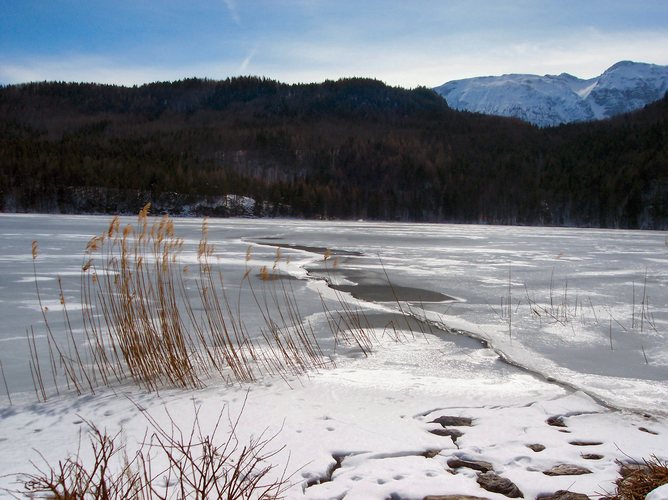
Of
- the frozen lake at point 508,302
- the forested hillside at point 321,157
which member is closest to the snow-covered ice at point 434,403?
the frozen lake at point 508,302

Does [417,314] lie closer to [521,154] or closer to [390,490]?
[390,490]

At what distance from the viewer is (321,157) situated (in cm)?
11950

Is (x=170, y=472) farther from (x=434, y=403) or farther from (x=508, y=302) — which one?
(x=508, y=302)

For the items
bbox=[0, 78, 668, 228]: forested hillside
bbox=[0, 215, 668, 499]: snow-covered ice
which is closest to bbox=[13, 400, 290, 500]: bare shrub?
bbox=[0, 215, 668, 499]: snow-covered ice

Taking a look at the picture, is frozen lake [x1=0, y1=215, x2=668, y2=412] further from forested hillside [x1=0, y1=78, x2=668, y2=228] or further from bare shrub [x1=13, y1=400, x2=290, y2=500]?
forested hillside [x1=0, y1=78, x2=668, y2=228]

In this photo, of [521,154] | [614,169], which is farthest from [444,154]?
[614,169]

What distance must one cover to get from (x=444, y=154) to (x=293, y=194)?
42200mm

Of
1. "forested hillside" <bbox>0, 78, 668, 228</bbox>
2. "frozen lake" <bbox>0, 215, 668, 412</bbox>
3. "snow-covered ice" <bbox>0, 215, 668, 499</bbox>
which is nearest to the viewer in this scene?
"snow-covered ice" <bbox>0, 215, 668, 499</bbox>

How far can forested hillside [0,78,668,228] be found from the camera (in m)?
78.3

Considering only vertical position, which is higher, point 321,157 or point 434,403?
point 321,157

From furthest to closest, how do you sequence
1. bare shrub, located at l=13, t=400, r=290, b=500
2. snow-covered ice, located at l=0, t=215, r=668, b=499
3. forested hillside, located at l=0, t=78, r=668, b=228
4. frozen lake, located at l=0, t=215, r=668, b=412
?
forested hillside, located at l=0, t=78, r=668, b=228, frozen lake, located at l=0, t=215, r=668, b=412, snow-covered ice, located at l=0, t=215, r=668, b=499, bare shrub, located at l=13, t=400, r=290, b=500

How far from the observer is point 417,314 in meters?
8.53

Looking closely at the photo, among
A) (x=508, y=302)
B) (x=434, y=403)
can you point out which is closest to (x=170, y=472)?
(x=434, y=403)

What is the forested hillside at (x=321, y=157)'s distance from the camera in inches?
3083
